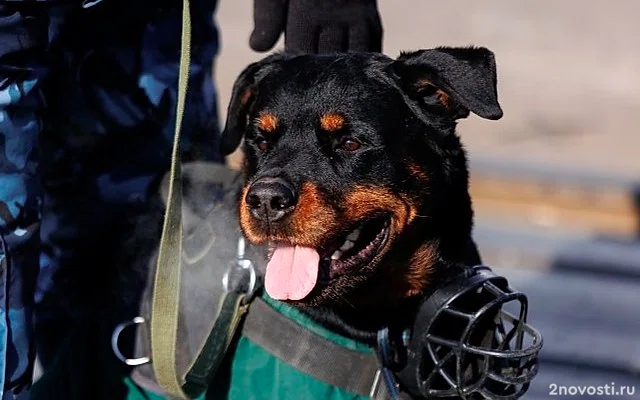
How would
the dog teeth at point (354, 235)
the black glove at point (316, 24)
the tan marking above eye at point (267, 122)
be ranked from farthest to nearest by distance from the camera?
the black glove at point (316, 24) < the tan marking above eye at point (267, 122) < the dog teeth at point (354, 235)

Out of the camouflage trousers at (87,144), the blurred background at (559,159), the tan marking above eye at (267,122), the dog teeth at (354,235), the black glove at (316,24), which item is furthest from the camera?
the blurred background at (559,159)

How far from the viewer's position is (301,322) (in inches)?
110

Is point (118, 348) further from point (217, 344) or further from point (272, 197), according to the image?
point (272, 197)

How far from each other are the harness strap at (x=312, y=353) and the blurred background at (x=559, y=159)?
1276 mm

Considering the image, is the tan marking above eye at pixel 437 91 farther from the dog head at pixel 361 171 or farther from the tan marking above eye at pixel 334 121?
the tan marking above eye at pixel 334 121

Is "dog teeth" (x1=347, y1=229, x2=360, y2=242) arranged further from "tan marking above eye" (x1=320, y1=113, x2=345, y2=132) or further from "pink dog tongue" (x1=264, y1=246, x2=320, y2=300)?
"tan marking above eye" (x1=320, y1=113, x2=345, y2=132)

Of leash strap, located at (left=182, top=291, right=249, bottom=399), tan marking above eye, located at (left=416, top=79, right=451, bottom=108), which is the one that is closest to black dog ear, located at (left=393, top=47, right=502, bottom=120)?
tan marking above eye, located at (left=416, top=79, right=451, bottom=108)

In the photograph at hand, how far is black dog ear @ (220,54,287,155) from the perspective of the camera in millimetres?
3084

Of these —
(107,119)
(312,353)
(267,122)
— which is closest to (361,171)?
(267,122)

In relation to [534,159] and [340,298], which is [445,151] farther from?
[534,159]

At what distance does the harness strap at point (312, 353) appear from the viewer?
2736mm

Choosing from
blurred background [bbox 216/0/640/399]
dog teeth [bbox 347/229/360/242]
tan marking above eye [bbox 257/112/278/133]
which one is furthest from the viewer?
blurred background [bbox 216/0/640/399]

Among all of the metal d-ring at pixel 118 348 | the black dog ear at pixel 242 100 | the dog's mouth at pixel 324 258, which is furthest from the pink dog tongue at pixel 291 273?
the black dog ear at pixel 242 100

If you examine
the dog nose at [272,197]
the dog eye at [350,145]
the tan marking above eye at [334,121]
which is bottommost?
the dog nose at [272,197]
